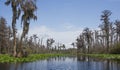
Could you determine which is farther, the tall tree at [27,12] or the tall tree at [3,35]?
the tall tree at [3,35]

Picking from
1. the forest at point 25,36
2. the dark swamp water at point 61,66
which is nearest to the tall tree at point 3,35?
the forest at point 25,36

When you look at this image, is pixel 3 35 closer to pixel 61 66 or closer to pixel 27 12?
pixel 27 12

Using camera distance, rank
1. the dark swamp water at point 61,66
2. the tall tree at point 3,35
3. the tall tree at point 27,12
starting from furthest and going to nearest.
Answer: the tall tree at point 3,35 → the tall tree at point 27,12 → the dark swamp water at point 61,66

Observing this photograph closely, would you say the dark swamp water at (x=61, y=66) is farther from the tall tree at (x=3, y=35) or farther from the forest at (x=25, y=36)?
the tall tree at (x=3, y=35)

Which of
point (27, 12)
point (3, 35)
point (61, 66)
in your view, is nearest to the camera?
point (61, 66)

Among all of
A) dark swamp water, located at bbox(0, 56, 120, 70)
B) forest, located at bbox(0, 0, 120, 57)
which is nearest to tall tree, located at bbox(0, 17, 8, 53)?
forest, located at bbox(0, 0, 120, 57)

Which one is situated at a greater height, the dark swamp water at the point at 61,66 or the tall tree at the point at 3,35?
the tall tree at the point at 3,35

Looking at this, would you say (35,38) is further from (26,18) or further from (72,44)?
(26,18)

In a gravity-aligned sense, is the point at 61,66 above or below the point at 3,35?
below

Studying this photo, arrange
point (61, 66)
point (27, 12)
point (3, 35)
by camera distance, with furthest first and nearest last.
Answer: point (3, 35) → point (27, 12) → point (61, 66)

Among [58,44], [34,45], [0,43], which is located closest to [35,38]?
[34,45]

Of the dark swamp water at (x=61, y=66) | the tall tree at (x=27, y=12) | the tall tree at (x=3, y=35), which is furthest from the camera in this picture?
the tall tree at (x=3, y=35)

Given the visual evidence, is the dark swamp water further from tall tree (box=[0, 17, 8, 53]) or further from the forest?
tall tree (box=[0, 17, 8, 53])

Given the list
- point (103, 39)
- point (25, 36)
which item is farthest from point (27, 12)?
point (103, 39)
